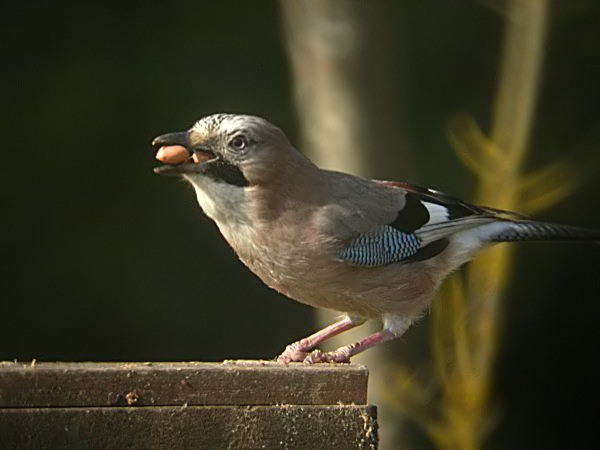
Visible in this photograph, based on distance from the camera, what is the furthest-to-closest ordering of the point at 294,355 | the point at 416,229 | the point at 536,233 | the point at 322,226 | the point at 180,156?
the point at 536,233, the point at 416,229, the point at 322,226, the point at 294,355, the point at 180,156

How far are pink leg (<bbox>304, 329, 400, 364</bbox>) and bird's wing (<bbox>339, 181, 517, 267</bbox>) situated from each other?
0.77 ft

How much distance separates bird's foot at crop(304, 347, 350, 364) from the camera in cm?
375

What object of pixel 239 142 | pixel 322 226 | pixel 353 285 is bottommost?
pixel 353 285

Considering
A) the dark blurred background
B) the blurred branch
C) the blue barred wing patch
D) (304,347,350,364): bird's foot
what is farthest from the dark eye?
the dark blurred background

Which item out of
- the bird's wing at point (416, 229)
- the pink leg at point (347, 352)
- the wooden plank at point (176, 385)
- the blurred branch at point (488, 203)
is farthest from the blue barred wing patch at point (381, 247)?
the wooden plank at point (176, 385)

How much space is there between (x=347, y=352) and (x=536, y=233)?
3.59 ft

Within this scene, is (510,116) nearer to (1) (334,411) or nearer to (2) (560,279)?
(2) (560,279)

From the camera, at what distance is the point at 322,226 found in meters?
4.10

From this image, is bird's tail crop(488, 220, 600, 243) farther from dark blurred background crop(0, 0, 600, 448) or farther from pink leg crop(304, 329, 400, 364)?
dark blurred background crop(0, 0, 600, 448)

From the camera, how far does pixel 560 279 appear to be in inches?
314

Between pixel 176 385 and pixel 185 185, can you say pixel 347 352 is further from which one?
pixel 185 185

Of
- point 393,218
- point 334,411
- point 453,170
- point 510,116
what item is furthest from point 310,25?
point 334,411

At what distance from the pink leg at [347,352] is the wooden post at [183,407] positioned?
0.91 m

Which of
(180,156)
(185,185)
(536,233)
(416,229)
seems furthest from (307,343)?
(185,185)
